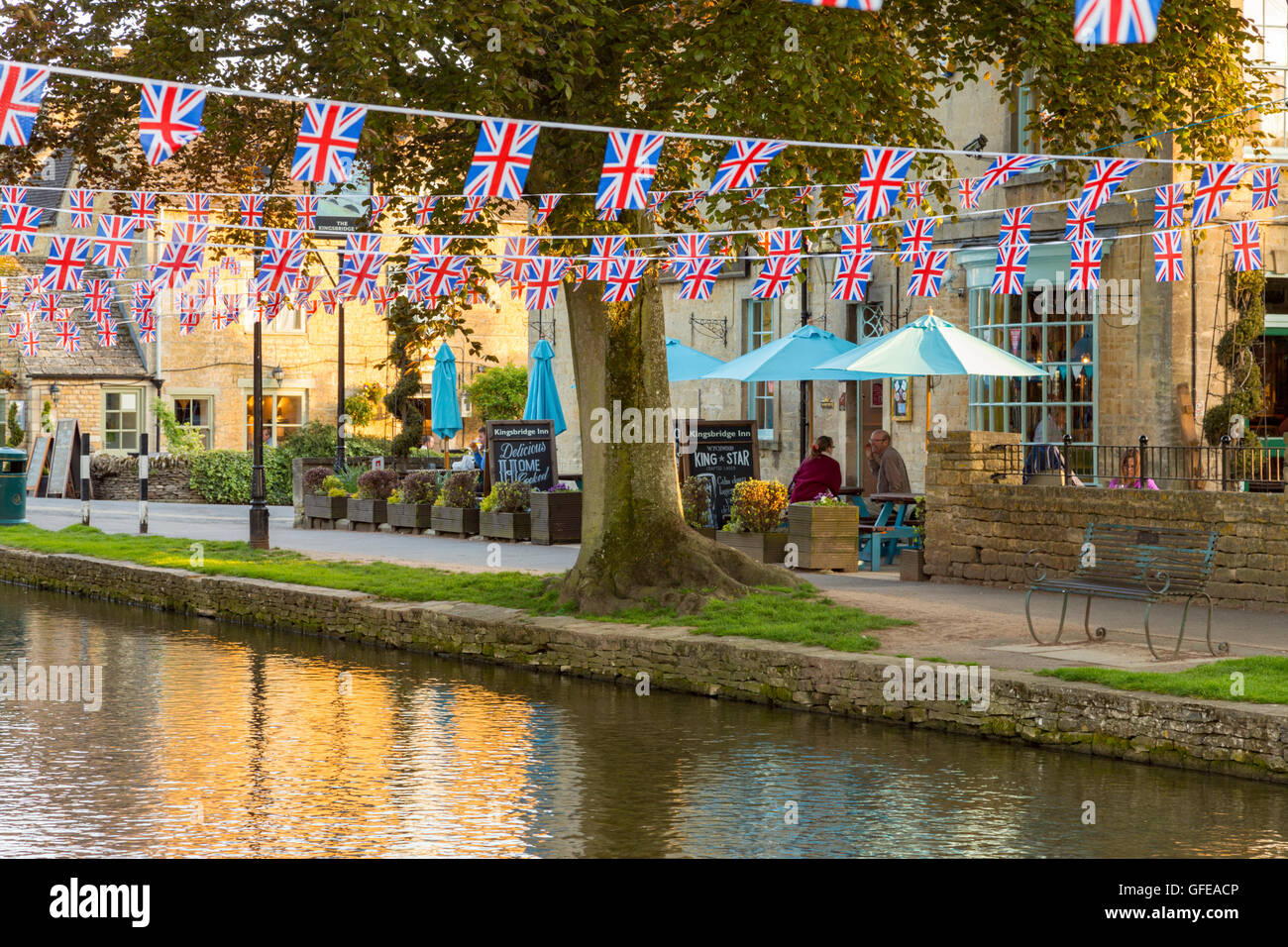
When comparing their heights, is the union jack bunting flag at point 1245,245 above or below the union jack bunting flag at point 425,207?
below

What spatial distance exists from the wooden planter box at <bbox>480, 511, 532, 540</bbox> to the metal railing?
726 centimetres

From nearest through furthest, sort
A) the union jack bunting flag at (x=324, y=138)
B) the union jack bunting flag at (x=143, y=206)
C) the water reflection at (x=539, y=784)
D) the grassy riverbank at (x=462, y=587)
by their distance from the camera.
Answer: the water reflection at (x=539, y=784) → the union jack bunting flag at (x=324, y=138) → the grassy riverbank at (x=462, y=587) → the union jack bunting flag at (x=143, y=206)

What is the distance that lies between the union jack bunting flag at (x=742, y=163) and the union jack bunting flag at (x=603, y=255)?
1395 mm

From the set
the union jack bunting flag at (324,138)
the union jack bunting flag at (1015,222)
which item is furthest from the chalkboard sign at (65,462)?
the union jack bunting flag at (324,138)

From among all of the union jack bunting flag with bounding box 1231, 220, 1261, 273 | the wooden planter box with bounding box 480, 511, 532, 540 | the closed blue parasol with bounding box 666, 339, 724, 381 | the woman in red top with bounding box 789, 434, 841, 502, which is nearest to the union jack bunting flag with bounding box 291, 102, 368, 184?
the union jack bunting flag with bounding box 1231, 220, 1261, 273

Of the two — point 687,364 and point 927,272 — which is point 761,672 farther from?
point 687,364

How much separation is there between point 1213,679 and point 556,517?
1298cm

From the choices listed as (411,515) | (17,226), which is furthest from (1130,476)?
(17,226)

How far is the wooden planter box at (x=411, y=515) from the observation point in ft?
78.6

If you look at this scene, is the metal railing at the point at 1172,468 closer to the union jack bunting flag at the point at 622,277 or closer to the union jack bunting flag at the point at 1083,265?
the union jack bunting flag at the point at 1083,265

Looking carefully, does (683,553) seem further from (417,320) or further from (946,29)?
(946,29)

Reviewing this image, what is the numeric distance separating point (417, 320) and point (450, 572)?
9.80 feet
